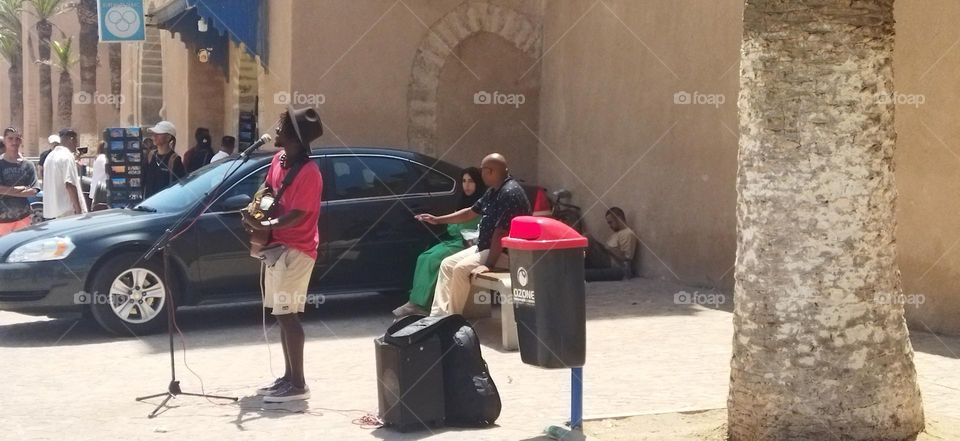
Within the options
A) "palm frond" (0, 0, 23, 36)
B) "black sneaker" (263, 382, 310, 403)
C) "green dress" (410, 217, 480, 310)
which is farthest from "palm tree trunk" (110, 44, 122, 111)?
"black sneaker" (263, 382, 310, 403)

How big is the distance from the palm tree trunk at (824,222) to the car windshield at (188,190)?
5.45 m

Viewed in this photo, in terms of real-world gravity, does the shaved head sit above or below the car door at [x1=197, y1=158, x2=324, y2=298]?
above

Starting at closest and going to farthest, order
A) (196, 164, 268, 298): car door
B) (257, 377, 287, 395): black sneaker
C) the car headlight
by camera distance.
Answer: (257, 377, 287, 395): black sneaker → the car headlight → (196, 164, 268, 298): car door

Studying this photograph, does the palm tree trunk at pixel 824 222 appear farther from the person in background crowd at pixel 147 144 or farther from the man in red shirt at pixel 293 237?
the person in background crowd at pixel 147 144

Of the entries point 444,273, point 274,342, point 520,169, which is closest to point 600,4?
point 520,169

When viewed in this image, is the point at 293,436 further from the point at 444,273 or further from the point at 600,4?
the point at 600,4

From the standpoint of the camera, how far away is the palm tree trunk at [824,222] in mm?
5234

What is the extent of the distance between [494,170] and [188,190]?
2.76 metres

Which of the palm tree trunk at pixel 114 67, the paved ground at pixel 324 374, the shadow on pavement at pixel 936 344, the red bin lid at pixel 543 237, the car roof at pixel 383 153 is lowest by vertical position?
the paved ground at pixel 324 374

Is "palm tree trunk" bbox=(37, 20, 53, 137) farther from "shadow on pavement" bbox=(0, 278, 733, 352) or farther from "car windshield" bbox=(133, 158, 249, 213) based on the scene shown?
"car windshield" bbox=(133, 158, 249, 213)

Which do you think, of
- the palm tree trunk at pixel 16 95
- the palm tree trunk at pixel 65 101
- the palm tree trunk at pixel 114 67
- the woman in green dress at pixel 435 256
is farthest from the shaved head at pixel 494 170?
the palm tree trunk at pixel 16 95

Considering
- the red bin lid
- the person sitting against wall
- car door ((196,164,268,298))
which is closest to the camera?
the red bin lid

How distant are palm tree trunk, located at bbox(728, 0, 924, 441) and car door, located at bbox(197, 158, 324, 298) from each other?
5.40 m

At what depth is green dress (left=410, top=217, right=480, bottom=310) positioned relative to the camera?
383 inches
